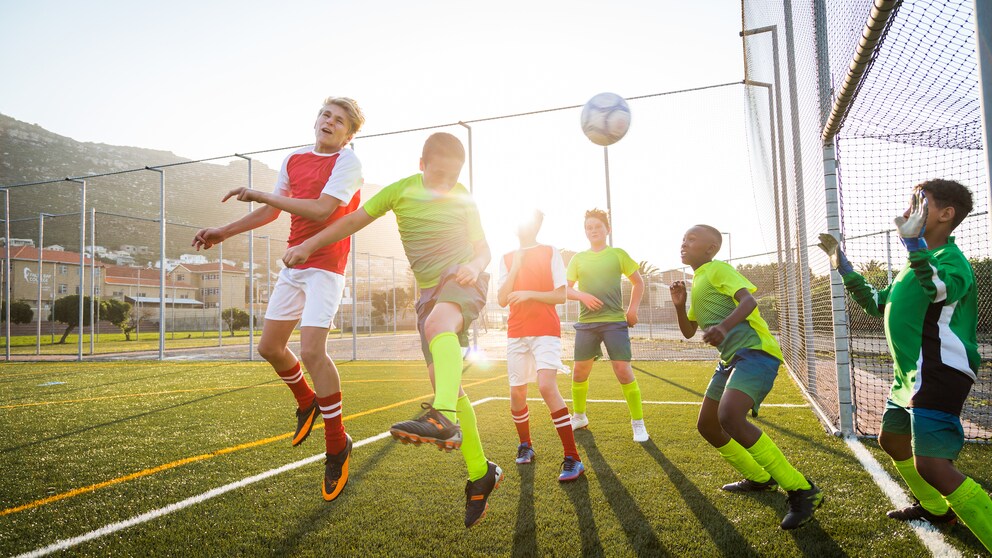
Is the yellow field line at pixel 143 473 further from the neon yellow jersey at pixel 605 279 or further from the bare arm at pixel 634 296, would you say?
the bare arm at pixel 634 296

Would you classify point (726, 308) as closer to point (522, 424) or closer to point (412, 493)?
point (522, 424)

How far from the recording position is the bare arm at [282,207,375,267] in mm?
2893

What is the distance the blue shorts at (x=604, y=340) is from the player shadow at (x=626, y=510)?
3.45ft

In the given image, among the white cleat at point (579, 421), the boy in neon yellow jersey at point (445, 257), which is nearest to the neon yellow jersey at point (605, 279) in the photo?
the white cleat at point (579, 421)

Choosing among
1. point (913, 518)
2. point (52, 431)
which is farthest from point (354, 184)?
point (52, 431)

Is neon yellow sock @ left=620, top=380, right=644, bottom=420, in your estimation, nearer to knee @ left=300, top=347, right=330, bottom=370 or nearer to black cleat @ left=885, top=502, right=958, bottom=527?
black cleat @ left=885, top=502, right=958, bottom=527

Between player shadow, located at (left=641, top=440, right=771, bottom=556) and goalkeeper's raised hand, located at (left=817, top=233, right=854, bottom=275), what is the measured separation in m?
1.49

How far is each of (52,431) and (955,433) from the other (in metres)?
7.80

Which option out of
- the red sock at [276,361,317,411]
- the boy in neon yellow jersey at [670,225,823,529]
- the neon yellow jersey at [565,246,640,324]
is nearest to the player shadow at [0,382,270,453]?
the red sock at [276,361,317,411]

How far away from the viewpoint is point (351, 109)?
3596mm

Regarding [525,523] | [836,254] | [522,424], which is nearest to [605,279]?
[522,424]

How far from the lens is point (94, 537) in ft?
9.41

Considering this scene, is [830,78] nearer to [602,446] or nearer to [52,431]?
[602,446]

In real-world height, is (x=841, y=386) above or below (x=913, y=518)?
above
